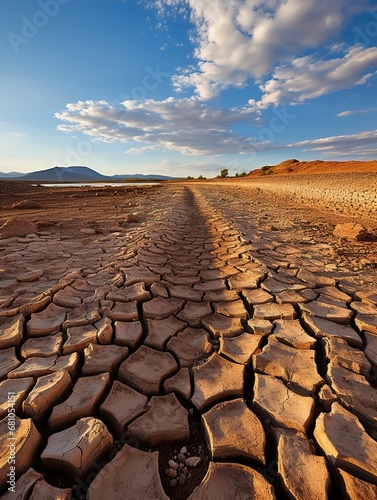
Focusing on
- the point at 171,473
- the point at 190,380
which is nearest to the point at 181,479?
the point at 171,473

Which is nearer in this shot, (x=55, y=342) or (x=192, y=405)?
(x=192, y=405)

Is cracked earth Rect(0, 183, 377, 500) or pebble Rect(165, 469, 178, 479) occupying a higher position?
cracked earth Rect(0, 183, 377, 500)

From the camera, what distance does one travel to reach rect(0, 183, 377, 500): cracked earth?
891 mm

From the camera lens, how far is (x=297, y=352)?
147cm

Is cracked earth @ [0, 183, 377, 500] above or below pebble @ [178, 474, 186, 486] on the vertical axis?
above

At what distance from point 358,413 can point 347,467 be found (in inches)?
10.8

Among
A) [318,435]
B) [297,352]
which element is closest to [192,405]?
[318,435]

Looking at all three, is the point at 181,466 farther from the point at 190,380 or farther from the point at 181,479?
the point at 190,380

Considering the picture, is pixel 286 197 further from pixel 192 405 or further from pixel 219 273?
pixel 192 405

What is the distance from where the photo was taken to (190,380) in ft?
4.38

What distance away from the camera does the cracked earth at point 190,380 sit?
0.89 meters

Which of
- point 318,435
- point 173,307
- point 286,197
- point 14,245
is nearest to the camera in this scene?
point 318,435

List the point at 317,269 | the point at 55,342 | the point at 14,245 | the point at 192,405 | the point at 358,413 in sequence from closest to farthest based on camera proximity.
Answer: the point at 358,413 < the point at 192,405 < the point at 55,342 < the point at 317,269 < the point at 14,245

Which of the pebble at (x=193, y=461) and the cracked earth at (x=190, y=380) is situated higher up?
the cracked earth at (x=190, y=380)
